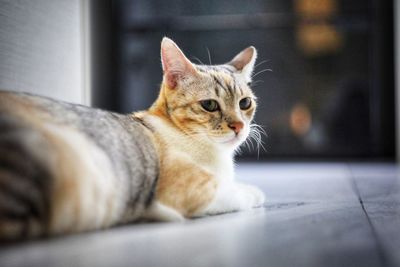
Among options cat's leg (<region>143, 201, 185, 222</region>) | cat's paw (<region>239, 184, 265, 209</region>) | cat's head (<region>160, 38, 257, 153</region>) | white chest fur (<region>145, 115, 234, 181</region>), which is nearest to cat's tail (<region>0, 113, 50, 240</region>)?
cat's leg (<region>143, 201, 185, 222</region>)

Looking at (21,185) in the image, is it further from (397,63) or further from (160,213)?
(397,63)

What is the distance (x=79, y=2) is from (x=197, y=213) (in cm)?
178

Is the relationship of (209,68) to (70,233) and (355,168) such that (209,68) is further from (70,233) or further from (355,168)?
(355,168)

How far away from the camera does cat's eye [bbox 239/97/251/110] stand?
179 centimetres

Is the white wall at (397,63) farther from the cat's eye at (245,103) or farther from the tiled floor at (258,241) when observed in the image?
the cat's eye at (245,103)

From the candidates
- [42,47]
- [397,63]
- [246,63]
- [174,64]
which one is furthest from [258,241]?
[397,63]

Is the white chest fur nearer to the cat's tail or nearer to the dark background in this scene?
the cat's tail

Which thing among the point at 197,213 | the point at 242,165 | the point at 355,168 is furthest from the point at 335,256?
the point at 242,165

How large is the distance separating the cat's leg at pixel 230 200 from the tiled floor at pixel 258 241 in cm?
3

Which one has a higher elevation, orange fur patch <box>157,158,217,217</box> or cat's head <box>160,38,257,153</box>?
cat's head <box>160,38,257,153</box>

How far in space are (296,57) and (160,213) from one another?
9.17 feet

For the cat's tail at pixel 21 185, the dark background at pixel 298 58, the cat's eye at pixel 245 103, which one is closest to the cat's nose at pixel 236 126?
the cat's eye at pixel 245 103

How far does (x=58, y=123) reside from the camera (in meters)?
1.30

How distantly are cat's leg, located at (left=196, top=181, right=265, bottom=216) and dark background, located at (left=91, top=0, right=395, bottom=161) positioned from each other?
2285 mm
